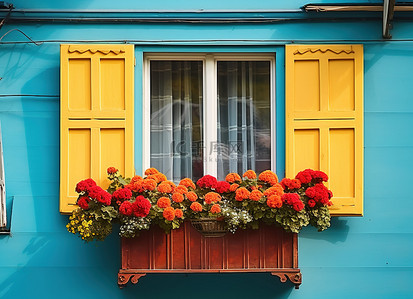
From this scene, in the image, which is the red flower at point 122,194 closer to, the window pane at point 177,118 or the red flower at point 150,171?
the red flower at point 150,171

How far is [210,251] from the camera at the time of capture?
15.3ft

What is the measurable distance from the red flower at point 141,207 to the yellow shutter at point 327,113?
1261 mm

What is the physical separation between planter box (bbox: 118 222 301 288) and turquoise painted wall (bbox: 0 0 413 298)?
0.35m

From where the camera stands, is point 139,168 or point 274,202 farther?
point 139,168

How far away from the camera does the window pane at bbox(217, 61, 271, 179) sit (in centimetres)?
524

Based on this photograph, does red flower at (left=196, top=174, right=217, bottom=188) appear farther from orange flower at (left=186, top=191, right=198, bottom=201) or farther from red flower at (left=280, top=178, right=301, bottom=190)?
red flower at (left=280, top=178, right=301, bottom=190)

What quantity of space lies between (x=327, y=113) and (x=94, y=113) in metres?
1.93

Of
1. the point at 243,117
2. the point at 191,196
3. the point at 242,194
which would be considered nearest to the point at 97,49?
the point at 243,117

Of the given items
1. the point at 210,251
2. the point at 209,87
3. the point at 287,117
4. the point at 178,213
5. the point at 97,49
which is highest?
the point at 97,49

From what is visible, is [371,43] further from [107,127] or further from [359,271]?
[107,127]

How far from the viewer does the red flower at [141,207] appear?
4391 mm

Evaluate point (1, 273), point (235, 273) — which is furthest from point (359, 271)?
point (1, 273)

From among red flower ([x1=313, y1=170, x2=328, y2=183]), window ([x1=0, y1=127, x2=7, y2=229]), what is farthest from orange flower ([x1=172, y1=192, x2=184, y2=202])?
window ([x1=0, y1=127, x2=7, y2=229])

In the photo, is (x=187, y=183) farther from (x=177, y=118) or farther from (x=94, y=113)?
(x=94, y=113)
